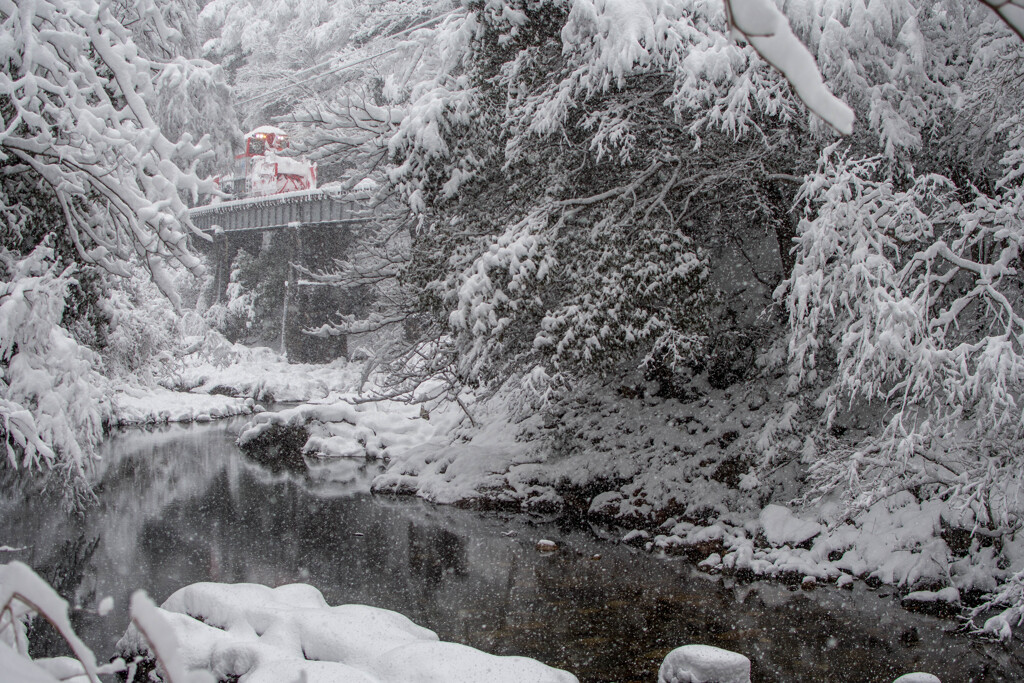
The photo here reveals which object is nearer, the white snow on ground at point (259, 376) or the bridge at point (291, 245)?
the white snow on ground at point (259, 376)

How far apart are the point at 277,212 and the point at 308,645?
93.5 feet

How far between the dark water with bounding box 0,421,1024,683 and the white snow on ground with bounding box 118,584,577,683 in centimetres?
114

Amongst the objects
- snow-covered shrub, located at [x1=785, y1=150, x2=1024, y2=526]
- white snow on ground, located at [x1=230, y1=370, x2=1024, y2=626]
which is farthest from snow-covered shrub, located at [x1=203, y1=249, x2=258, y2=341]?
snow-covered shrub, located at [x1=785, y1=150, x2=1024, y2=526]

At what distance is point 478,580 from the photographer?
30.2 ft

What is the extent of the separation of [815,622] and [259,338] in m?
29.3

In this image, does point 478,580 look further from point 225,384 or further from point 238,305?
point 238,305

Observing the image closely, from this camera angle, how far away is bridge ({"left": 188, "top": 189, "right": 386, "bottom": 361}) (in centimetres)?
3131

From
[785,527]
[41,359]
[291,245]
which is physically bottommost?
[785,527]

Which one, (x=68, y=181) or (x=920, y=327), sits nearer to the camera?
(x=68, y=181)

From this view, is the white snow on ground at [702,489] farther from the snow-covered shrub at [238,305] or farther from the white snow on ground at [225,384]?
the snow-covered shrub at [238,305]

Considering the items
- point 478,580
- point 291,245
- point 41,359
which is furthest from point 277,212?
point 41,359

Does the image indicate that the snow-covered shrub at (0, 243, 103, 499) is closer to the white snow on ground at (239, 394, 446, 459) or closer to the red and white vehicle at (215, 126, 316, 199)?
the white snow on ground at (239, 394, 446, 459)

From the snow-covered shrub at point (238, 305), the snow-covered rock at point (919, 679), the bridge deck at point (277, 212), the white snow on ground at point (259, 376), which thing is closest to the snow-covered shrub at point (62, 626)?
the snow-covered rock at point (919, 679)

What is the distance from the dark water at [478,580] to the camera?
684cm
